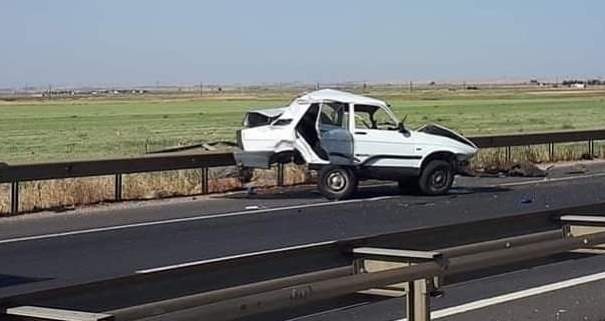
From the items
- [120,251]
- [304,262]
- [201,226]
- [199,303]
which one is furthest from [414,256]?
[201,226]

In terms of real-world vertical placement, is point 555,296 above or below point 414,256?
below

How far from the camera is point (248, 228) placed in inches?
653

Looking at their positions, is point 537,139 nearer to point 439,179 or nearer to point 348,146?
point 439,179

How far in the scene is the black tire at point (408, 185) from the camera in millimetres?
21639

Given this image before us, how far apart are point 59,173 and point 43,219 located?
212cm

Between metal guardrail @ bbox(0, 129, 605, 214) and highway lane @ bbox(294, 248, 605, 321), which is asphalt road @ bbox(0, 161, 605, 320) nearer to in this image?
highway lane @ bbox(294, 248, 605, 321)

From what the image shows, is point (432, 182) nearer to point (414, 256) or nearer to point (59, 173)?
point (59, 173)

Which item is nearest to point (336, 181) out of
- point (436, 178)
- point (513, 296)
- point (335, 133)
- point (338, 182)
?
point (338, 182)

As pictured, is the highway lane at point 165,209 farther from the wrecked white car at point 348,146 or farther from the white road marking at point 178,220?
the wrecked white car at point 348,146

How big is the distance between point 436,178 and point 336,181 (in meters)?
1.86

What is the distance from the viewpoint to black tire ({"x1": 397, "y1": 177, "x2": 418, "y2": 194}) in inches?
852

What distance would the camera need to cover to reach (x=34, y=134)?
6025 centimetres

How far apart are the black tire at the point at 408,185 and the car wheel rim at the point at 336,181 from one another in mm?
1367

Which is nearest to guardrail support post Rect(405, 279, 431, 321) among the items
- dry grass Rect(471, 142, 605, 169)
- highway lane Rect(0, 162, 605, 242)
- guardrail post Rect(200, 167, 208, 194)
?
highway lane Rect(0, 162, 605, 242)
